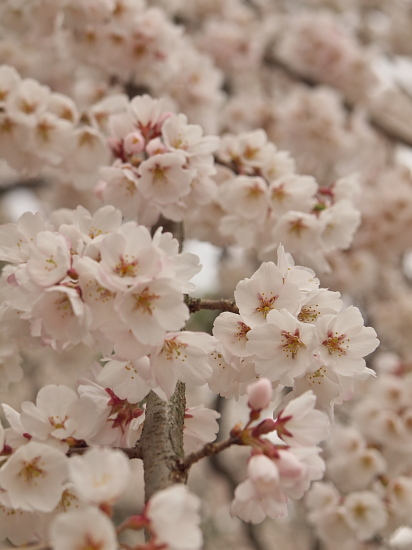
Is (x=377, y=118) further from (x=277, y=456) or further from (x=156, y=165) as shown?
(x=277, y=456)

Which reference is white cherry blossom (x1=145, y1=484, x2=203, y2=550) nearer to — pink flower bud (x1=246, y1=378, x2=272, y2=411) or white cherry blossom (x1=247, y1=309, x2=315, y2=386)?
pink flower bud (x1=246, y1=378, x2=272, y2=411)

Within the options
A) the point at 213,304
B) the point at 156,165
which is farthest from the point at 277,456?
the point at 156,165

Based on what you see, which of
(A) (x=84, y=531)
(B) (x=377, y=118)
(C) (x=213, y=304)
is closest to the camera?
(A) (x=84, y=531)

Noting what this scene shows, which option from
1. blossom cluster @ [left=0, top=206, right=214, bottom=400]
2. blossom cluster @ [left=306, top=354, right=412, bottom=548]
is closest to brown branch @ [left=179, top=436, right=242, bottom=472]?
blossom cluster @ [left=0, top=206, right=214, bottom=400]

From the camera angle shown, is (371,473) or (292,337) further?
(371,473)

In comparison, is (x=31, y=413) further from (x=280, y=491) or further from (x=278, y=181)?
(x=278, y=181)

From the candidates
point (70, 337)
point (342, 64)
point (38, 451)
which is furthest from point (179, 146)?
point (342, 64)
